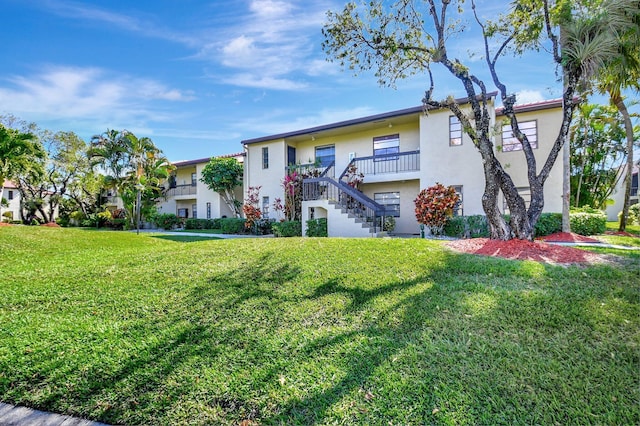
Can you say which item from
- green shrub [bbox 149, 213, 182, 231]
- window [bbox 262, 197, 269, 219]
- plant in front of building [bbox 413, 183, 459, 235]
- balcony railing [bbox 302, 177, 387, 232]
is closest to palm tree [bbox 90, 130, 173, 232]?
green shrub [bbox 149, 213, 182, 231]

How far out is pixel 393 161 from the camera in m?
15.1

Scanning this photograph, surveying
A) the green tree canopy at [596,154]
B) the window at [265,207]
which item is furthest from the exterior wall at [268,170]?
the green tree canopy at [596,154]

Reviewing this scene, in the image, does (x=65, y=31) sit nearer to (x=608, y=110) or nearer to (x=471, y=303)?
(x=471, y=303)

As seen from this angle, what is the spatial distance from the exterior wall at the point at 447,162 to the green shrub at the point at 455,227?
1456 millimetres

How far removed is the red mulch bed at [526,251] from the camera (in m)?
6.07

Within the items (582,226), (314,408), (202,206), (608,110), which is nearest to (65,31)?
(314,408)

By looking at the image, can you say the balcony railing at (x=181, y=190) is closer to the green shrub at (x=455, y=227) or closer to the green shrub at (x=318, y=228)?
the green shrub at (x=318, y=228)

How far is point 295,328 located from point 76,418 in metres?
2.24

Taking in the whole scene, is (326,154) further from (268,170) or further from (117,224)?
(117,224)

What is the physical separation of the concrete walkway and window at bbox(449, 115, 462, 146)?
13992mm

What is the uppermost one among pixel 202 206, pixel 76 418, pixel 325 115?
pixel 325 115

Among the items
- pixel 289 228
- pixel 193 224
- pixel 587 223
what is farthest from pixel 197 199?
pixel 587 223

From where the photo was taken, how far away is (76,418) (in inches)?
106

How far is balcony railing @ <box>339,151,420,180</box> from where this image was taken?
1438cm
